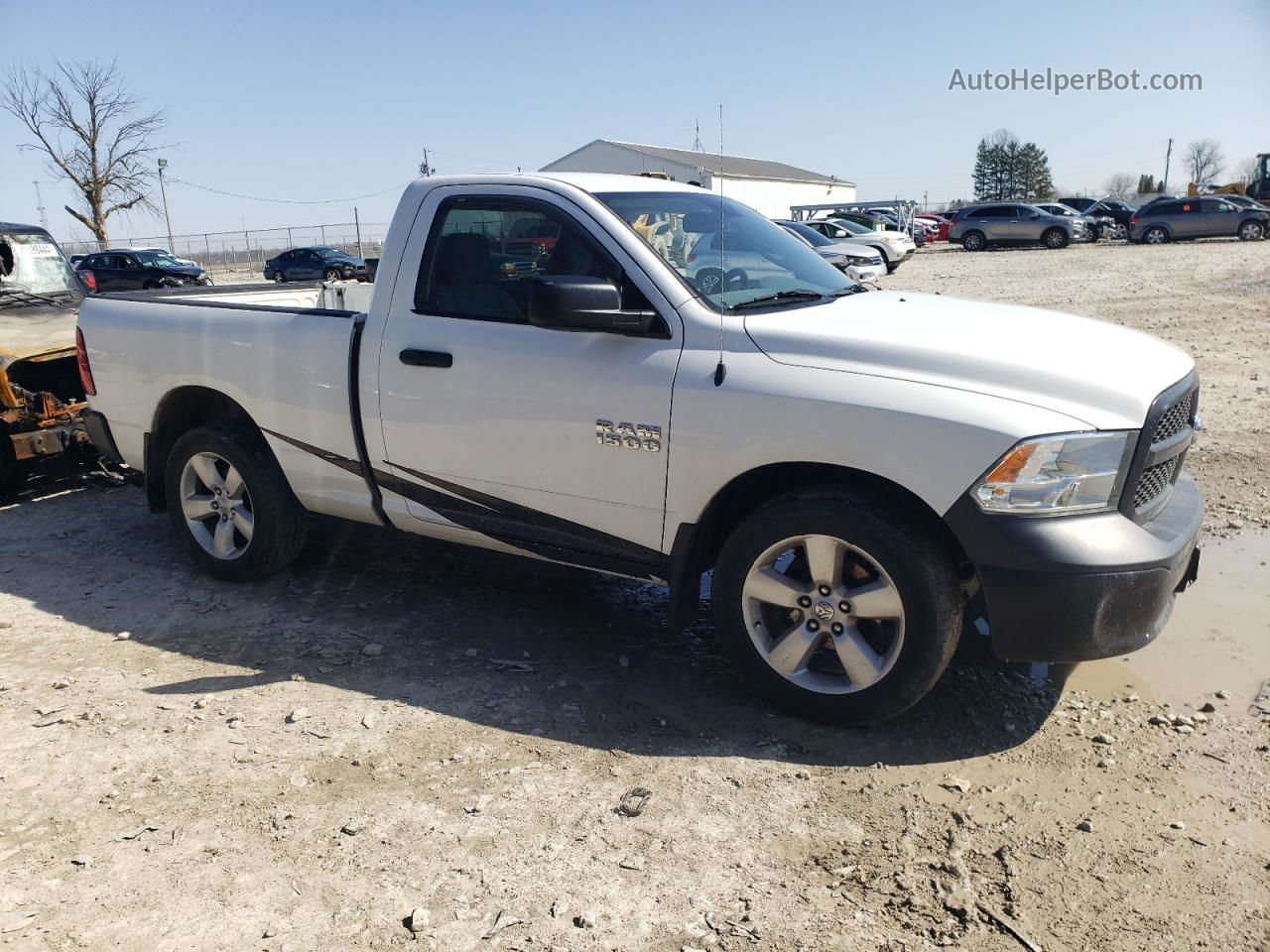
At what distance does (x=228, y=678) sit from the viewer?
13.8 ft

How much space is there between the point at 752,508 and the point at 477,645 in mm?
1502

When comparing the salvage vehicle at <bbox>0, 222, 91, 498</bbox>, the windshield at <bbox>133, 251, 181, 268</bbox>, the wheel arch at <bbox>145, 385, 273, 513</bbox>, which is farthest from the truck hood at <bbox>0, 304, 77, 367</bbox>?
the windshield at <bbox>133, 251, 181, 268</bbox>

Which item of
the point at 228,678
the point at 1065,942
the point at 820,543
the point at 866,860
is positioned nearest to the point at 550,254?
the point at 820,543

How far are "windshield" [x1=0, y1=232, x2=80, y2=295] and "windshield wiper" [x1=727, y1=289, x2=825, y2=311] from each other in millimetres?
6909

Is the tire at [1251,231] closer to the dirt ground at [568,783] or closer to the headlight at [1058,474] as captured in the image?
the dirt ground at [568,783]

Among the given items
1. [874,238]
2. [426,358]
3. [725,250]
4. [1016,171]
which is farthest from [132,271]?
[1016,171]

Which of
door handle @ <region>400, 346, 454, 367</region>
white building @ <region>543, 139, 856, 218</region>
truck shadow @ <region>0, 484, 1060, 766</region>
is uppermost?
white building @ <region>543, 139, 856, 218</region>

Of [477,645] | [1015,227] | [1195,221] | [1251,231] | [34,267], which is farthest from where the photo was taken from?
[1015,227]

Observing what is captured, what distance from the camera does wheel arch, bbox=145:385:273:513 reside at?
5148 millimetres

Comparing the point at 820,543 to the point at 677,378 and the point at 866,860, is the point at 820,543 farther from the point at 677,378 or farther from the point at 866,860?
the point at 866,860

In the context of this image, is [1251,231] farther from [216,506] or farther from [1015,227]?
[216,506]

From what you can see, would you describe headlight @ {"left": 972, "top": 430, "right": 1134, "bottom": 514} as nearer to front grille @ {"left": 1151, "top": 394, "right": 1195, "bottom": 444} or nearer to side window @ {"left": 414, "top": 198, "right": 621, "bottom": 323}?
front grille @ {"left": 1151, "top": 394, "right": 1195, "bottom": 444}

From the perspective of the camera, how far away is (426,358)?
13.7 ft

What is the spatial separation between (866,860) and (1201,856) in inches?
38.3
